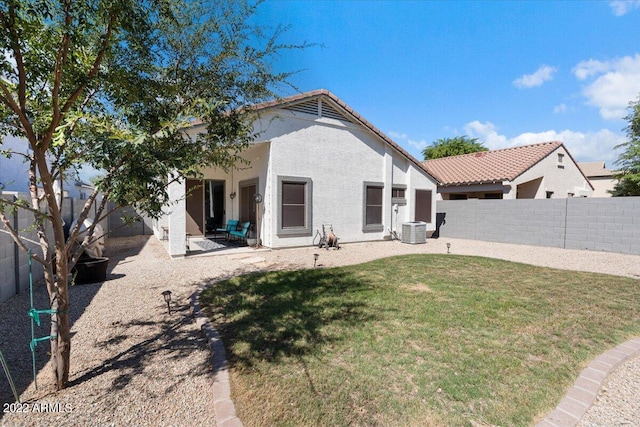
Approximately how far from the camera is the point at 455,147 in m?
36.8

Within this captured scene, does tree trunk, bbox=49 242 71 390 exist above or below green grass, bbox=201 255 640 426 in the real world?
above

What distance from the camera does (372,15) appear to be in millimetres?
9289

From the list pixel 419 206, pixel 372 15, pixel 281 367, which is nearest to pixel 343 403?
pixel 281 367

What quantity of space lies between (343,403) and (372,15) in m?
10.7

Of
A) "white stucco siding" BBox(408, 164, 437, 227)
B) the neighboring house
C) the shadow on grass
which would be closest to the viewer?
the shadow on grass

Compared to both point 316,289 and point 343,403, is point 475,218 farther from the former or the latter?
point 343,403

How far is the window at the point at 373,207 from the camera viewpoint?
13.2 m

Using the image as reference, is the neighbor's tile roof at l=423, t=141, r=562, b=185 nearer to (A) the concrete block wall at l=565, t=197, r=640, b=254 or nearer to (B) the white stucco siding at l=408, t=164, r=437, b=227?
(B) the white stucco siding at l=408, t=164, r=437, b=227

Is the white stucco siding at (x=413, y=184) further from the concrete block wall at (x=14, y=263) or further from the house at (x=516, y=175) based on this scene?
the concrete block wall at (x=14, y=263)

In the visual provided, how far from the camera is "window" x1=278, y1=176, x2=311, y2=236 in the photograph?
36.1 feet

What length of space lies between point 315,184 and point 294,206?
1.30 m

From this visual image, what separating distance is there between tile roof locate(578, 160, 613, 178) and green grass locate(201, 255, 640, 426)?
124 ft

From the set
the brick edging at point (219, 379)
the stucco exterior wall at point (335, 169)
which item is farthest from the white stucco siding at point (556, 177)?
the brick edging at point (219, 379)

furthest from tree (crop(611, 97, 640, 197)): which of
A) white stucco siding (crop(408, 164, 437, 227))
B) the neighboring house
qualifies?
the neighboring house
